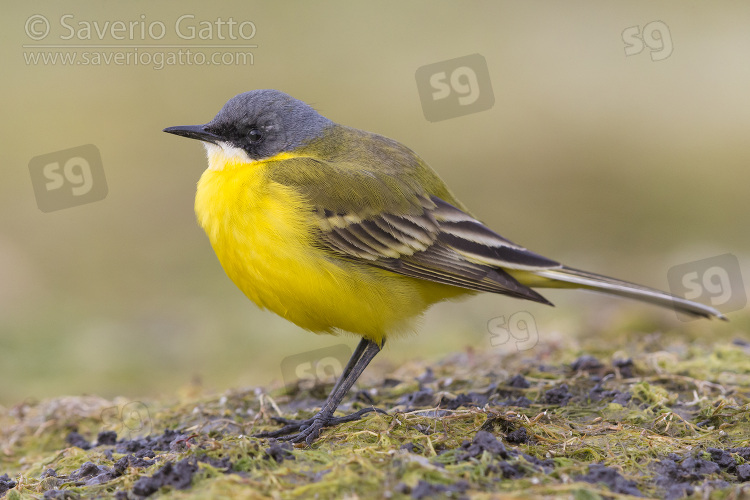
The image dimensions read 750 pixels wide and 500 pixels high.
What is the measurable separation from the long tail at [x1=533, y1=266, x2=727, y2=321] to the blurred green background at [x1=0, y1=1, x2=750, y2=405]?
2.21 metres

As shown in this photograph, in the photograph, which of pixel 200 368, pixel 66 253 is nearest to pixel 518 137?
pixel 66 253

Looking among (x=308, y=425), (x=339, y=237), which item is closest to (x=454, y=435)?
(x=308, y=425)

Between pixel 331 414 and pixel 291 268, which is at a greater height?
pixel 291 268

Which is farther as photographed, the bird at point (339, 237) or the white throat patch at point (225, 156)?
the white throat patch at point (225, 156)

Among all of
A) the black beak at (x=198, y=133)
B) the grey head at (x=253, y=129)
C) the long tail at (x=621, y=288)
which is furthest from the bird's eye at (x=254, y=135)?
the long tail at (x=621, y=288)

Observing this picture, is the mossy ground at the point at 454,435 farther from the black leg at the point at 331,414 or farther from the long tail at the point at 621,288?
the long tail at the point at 621,288

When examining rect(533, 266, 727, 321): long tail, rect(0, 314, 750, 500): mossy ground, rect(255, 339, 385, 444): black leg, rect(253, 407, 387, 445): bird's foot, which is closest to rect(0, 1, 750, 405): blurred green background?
rect(0, 314, 750, 500): mossy ground

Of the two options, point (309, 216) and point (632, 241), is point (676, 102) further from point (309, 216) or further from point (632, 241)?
point (309, 216)

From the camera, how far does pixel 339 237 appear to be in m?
6.85

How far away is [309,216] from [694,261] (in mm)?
9343

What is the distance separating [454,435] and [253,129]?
334 cm

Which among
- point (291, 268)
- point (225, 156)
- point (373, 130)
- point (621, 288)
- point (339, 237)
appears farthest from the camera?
point (373, 130)

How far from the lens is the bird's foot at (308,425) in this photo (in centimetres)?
616

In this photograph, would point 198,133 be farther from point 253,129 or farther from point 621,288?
point 621,288
